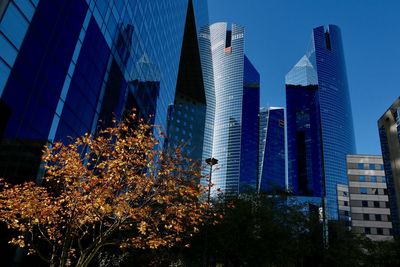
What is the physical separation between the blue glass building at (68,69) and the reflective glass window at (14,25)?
2.0 inches

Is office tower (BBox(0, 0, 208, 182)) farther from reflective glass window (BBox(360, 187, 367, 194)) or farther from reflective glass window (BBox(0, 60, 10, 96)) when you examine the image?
reflective glass window (BBox(360, 187, 367, 194))

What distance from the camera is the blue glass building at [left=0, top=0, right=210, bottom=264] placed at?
18875 millimetres

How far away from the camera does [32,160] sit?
21.3 m

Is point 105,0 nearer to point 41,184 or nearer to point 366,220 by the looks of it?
point 41,184

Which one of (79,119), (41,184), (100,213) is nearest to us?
(100,213)

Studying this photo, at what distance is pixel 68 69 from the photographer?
25203mm

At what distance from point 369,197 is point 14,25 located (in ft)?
329

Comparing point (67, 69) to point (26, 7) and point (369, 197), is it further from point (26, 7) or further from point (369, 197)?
point (369, 197)

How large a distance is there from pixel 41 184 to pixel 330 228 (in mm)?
44949

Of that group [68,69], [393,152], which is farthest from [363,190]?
[68,69]

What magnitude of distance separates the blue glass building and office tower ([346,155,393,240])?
7185 centimetres

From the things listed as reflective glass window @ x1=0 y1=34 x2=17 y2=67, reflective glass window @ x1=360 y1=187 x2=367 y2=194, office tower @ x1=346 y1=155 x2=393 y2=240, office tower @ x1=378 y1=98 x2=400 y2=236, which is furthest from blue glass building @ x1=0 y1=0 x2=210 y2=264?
reflective glass window @ x1=360 y1=187 x2=367 y2=194

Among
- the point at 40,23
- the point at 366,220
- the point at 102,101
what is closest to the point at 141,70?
the point at 102,101

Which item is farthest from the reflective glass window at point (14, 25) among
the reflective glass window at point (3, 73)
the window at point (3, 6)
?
the reflective glass window at point (3, 73)
